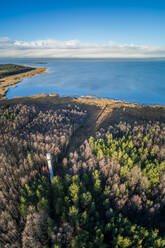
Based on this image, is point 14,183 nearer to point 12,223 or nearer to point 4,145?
point 12,223

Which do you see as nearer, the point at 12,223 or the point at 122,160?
the point at 12,223

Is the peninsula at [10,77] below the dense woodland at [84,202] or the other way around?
the other way around

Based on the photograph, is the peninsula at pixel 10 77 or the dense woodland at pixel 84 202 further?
the peninsula at pixel 10 77

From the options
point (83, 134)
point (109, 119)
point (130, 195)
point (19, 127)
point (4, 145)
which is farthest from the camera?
point (109, 119)

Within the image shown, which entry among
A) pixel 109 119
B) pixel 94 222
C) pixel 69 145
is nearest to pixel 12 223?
pixel 94 222

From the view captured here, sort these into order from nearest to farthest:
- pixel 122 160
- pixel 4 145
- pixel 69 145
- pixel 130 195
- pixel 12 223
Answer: pixel 12 223
pixel 130 195
pixel 122 160
pixel 4 145
pixel 69 145

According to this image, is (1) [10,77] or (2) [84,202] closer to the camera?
(2) [84,202]

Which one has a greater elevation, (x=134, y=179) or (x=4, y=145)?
(x=4, y=145)

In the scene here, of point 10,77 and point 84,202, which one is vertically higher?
point 10,77

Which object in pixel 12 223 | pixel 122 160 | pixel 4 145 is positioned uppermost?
pixel 4 145

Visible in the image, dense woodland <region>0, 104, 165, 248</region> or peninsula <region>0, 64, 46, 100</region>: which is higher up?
peninsula <region>0, 64, 46, 100</region>

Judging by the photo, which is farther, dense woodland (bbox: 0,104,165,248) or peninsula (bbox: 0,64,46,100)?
peninsula (bbox: 0,64,46,100)
